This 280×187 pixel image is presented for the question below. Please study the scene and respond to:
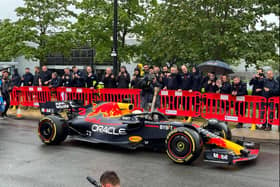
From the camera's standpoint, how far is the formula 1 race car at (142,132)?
302 inches

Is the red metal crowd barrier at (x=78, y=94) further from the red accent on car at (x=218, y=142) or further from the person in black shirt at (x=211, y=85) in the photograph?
the red accent on car at (x=218, y=142)

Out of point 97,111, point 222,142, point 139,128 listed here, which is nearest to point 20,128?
point 97,111

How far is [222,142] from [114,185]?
16.5 ft

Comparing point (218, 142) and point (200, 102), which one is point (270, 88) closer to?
point (200, 102)

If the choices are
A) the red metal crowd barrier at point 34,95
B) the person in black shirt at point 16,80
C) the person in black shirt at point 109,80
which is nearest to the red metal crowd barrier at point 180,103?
the person in black shirt at point 109,80

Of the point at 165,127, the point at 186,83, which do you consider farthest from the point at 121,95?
the point at 165,127

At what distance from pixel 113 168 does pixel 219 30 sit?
1147 cm

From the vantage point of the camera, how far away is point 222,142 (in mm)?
7922

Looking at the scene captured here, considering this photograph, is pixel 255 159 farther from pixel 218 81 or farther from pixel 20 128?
pixel 20 128

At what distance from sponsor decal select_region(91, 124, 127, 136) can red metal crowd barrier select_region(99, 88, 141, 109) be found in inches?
161

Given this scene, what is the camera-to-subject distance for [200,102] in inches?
480

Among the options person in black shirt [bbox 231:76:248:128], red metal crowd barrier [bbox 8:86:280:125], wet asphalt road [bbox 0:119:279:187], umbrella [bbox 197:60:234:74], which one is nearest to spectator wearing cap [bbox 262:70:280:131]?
red metal crowd barrier [bbox 8:86:280:125]

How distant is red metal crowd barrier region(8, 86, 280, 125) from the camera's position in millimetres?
11195

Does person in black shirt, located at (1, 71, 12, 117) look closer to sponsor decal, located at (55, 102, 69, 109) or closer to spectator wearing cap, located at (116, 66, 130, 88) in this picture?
spectator wearing cap, located at (116, 66, 130, 88)
